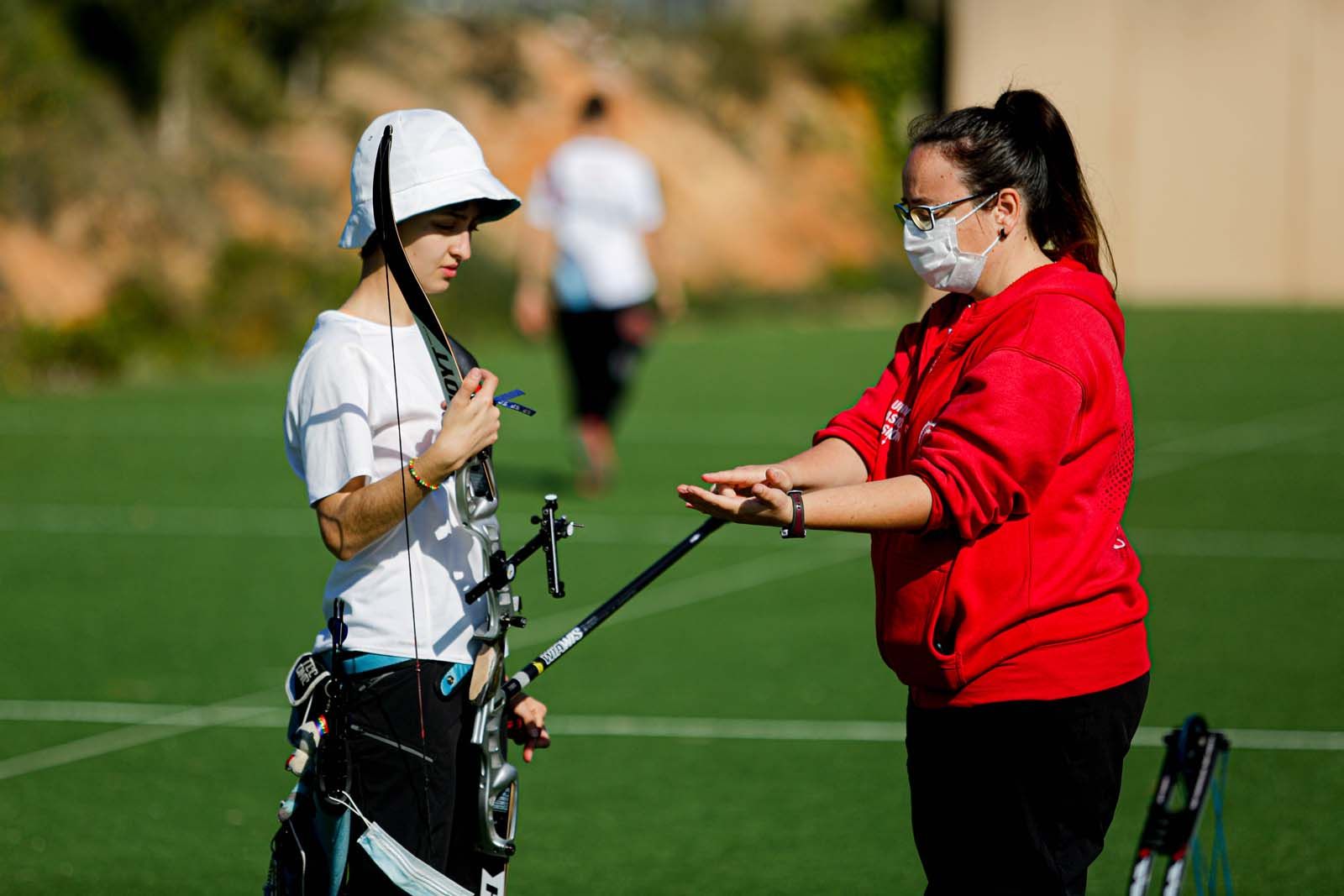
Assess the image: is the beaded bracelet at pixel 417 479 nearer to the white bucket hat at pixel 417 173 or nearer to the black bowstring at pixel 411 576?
the black bowstring at pixel 411 576

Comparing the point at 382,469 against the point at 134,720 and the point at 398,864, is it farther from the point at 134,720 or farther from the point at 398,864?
the point at 134,720

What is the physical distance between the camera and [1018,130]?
12.3 feet

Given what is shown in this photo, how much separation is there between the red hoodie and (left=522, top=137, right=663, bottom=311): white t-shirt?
376 inches

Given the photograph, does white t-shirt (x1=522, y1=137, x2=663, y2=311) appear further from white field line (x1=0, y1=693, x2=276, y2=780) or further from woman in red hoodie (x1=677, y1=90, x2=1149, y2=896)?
woman in red hoodie (x1=677, y1=90, x2=1149, y2=896)

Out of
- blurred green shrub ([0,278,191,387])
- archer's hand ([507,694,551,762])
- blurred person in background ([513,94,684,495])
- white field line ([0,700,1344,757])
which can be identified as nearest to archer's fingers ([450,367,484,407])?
archer's hand ([507,694,551,762])

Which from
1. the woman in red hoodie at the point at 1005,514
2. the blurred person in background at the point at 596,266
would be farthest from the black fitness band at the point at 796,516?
the blurred person in background at the point at 596,266

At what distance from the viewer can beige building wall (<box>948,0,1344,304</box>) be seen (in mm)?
38094

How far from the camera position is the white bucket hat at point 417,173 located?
3820 millimetres

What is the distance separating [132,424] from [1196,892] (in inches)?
543

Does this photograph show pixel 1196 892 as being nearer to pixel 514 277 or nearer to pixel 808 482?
pixel 808 482

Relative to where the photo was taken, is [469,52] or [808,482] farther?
[469,52]

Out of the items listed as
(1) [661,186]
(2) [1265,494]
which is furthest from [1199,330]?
(2) [1265,494]

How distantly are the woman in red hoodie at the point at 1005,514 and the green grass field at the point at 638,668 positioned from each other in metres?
2.05

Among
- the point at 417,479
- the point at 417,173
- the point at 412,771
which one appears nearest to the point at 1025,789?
the point at 412,771
